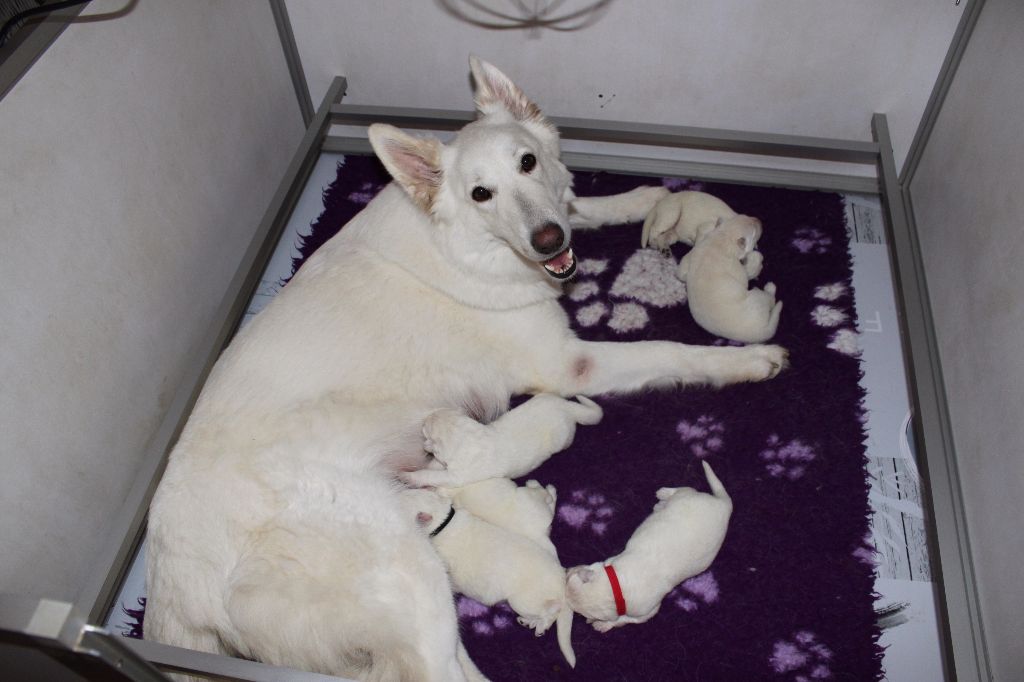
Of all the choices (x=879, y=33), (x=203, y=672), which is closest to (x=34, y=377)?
(x=203, y=672)

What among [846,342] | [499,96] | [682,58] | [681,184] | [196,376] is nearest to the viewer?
[499,96]

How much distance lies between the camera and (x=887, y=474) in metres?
2.51

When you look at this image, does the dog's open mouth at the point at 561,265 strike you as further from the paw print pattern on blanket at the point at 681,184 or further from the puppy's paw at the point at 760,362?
the paw print pattern on blanket at the point at 681,184

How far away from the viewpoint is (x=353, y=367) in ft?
7.20

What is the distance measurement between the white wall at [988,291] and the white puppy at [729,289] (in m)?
0.60

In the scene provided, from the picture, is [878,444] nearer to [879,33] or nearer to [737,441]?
[737,441]

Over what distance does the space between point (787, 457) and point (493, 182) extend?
1.33 meters

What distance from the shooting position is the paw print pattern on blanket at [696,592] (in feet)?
7.43

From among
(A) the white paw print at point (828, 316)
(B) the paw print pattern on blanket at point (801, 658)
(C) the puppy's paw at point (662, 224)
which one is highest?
(C) the puppy's paw at point (662, 224)

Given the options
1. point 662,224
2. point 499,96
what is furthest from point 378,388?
point 662,224

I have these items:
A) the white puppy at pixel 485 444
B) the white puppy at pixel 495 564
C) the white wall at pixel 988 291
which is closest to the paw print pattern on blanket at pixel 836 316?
the white wall at pixel 988 291

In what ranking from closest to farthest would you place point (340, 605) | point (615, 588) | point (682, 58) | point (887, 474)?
point (340, 605) → point (615, 588) → point (887, 474) → point (682, 58)

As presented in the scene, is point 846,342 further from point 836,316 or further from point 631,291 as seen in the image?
point 631,291

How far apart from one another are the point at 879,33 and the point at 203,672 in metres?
3.08
